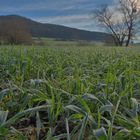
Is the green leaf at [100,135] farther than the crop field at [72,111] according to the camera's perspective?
No

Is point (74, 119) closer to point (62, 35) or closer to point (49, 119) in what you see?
point (49, 119)

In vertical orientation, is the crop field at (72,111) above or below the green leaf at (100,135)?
below

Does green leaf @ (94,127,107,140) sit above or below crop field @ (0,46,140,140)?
above

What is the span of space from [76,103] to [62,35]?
4109cm

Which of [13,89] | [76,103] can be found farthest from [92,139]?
[13,89]

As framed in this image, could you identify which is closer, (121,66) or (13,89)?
(13,89)

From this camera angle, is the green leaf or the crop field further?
the crop field

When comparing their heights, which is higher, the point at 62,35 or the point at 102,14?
the point at 102,14

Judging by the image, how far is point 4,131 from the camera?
3.22 ft

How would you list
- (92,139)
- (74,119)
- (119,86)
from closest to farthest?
1. (92,139)
2. (74,119)
3. (119,86)

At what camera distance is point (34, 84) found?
5.06ft

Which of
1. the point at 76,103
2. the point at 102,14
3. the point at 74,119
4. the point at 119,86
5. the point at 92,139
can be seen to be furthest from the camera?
the point at 102,14

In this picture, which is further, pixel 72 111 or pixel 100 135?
pixel 72 111

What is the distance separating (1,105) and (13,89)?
15cm
